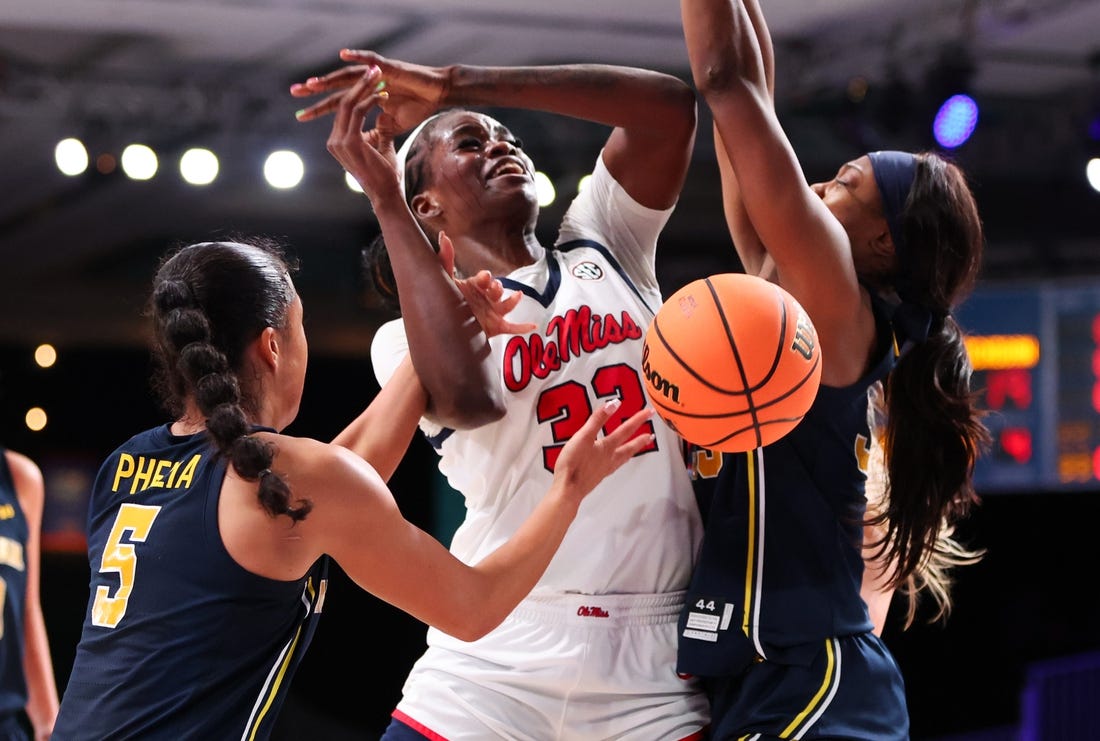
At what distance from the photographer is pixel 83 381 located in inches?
414

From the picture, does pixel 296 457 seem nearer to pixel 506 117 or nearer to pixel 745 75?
pixel 745 75

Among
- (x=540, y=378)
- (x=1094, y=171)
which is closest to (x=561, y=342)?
(x=540, y=378)

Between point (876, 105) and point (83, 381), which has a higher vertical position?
point (876, 105)

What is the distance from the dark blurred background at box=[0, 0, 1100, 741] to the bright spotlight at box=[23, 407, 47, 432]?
0.02 metres

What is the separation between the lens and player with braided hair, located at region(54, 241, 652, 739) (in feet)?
7.53

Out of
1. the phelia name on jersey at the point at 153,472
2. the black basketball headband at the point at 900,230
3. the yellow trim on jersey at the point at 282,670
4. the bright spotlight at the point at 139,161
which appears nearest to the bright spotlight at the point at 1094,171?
the bright spotlight at the point at 139,161

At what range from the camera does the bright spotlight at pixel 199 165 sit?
7.96 metres

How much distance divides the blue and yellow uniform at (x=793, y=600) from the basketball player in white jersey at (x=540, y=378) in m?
0.12

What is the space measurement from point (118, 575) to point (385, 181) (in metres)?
0.92

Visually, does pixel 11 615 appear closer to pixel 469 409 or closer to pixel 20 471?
pixel 20 471

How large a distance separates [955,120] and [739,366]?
18.7ft

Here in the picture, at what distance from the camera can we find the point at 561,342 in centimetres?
303

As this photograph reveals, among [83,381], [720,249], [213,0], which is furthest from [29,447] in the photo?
[720,249]

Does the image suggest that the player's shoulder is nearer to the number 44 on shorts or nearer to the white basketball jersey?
the white basketball jersey
